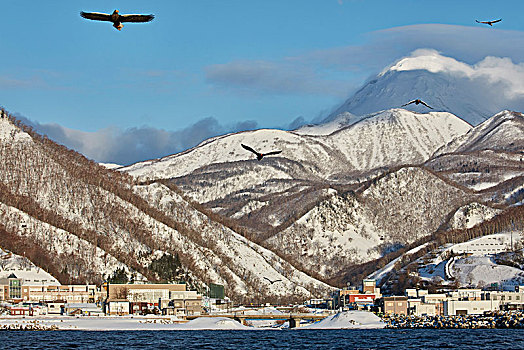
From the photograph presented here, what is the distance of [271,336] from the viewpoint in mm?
168625

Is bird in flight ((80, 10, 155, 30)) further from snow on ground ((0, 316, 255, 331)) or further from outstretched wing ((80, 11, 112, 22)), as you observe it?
snow on ground ((0, 316, 255, 331))

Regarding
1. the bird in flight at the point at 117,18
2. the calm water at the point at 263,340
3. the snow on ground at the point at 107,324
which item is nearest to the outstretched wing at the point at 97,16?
the bird in flight at the point at 117,18

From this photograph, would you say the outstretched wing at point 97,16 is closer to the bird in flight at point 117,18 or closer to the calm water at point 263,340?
the bird in flight at point 117,18

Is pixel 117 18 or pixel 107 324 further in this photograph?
pixel 107 324

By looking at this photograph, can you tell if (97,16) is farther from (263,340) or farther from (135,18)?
(263,340)

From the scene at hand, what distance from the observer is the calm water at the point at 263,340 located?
137 metres

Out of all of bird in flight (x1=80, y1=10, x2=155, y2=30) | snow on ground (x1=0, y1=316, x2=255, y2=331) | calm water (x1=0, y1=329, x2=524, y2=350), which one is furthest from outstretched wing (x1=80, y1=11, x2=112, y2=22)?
snow on ground (x1=0, y1=316, x2=255, y2=331)

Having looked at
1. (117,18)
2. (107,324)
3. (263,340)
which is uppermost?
(117,18)

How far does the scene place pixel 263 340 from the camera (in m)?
156

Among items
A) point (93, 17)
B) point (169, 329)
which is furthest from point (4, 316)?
point (93, 17)

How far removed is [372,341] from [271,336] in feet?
82.2

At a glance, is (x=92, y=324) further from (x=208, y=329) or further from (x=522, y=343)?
(x=522, y=343)

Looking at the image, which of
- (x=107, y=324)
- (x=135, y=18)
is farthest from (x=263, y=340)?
(x=135, y=18)

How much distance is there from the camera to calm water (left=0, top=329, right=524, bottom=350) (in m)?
137
